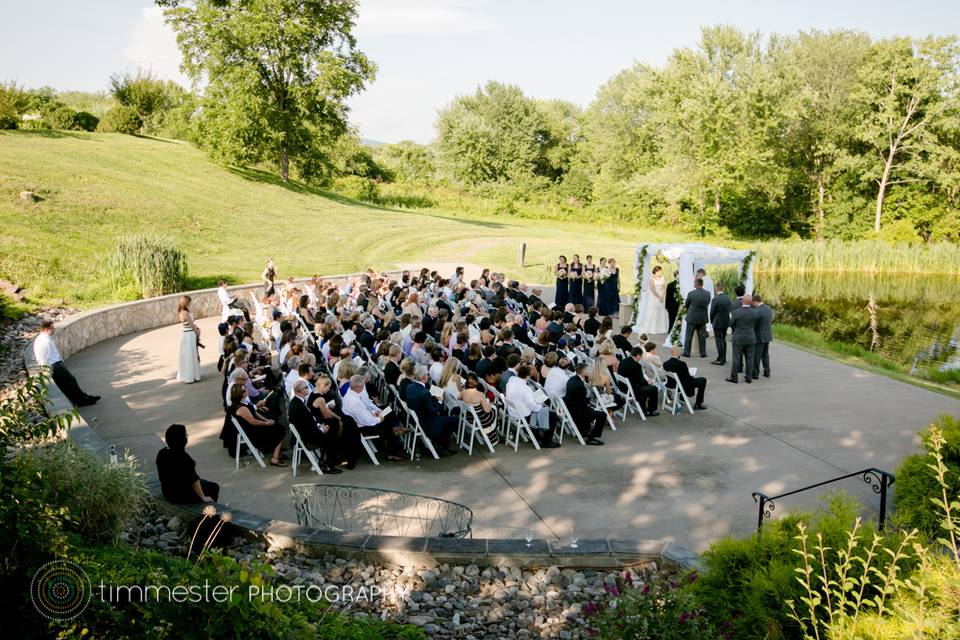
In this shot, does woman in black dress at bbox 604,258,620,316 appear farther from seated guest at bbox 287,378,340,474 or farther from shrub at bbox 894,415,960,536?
shrub at bbox 894,415,960,536

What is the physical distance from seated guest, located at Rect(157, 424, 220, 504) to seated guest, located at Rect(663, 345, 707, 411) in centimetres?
785

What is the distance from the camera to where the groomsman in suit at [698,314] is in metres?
15.9

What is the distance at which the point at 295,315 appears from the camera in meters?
16.0

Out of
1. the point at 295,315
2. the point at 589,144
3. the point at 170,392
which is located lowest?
the point at 170,392

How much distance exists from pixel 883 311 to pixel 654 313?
591 inches

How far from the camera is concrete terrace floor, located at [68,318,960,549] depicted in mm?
8164

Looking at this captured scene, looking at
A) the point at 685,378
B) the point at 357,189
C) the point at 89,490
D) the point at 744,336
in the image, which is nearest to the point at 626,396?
the point at 685,378

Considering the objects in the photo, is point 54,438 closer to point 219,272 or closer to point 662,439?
point 662,439

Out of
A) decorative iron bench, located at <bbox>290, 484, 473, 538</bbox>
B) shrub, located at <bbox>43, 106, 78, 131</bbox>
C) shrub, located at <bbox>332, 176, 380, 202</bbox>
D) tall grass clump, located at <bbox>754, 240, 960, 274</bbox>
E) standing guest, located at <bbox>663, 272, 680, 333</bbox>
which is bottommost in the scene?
decorative iron bench, located at <bbox>290, 484, 473, 538</bbox>

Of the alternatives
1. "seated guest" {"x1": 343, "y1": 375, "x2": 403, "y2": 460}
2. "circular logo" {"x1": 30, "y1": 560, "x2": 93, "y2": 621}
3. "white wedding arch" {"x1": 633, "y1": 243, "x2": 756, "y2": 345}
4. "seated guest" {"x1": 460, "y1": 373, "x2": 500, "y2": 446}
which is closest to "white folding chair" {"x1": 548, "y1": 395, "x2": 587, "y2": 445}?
"seated guest" {"x1": 460, "y1": 373, "x2": 500, "y2": 446}

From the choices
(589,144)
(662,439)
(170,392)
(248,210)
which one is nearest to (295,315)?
(170,392)

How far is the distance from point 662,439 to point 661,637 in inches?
258

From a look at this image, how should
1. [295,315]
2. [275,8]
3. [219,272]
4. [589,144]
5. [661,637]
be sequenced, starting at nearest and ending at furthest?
1. [661,637]
2. [295,315]
3. [219,272]
4. [275,8]
5. [589,144]

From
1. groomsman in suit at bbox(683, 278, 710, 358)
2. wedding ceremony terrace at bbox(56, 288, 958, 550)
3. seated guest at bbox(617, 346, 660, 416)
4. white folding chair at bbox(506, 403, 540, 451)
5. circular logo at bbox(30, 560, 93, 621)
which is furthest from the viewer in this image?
groomsman in suit at bbox(683, 278, 710, 358)
